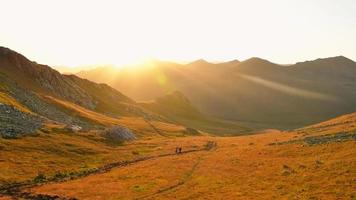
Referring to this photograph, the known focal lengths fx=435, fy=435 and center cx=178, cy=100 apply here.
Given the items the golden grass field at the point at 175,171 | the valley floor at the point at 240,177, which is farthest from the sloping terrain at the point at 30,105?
the valley floor at the point at 240,177

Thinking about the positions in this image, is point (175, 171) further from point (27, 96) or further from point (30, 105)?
point (27, 96)

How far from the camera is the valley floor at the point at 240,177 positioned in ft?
178

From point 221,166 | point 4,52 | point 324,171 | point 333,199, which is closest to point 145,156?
point 221,166

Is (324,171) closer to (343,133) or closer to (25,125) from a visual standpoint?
(343,133)

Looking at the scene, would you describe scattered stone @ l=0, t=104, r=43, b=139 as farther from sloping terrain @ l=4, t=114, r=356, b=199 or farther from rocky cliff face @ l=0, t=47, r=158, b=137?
sloping terrain @ l=4, t=114, r=356, b=199

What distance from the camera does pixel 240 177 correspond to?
6719 cm

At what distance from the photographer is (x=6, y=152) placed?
85500mm

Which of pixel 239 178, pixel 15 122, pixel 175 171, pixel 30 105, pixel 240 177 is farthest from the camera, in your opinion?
pixel 30 105

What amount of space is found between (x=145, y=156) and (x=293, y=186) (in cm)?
5410

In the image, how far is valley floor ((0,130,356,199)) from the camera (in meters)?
54.3

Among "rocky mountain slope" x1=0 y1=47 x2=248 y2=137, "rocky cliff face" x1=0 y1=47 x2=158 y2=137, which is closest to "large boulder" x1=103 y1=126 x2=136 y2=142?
"rocky mountain slope" x1=0 y1=47 x2=248 y2=137

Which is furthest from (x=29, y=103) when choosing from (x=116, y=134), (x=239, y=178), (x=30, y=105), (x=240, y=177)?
(x=239, y=178)

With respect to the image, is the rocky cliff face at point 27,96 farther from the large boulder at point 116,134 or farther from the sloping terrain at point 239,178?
the sloping terrain at point 239,178

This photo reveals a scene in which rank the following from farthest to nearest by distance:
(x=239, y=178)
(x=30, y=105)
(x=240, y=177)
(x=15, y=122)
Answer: (x=30, y=105), (x=15, y=122), (x=240, y=177), (x=239, y=178)
